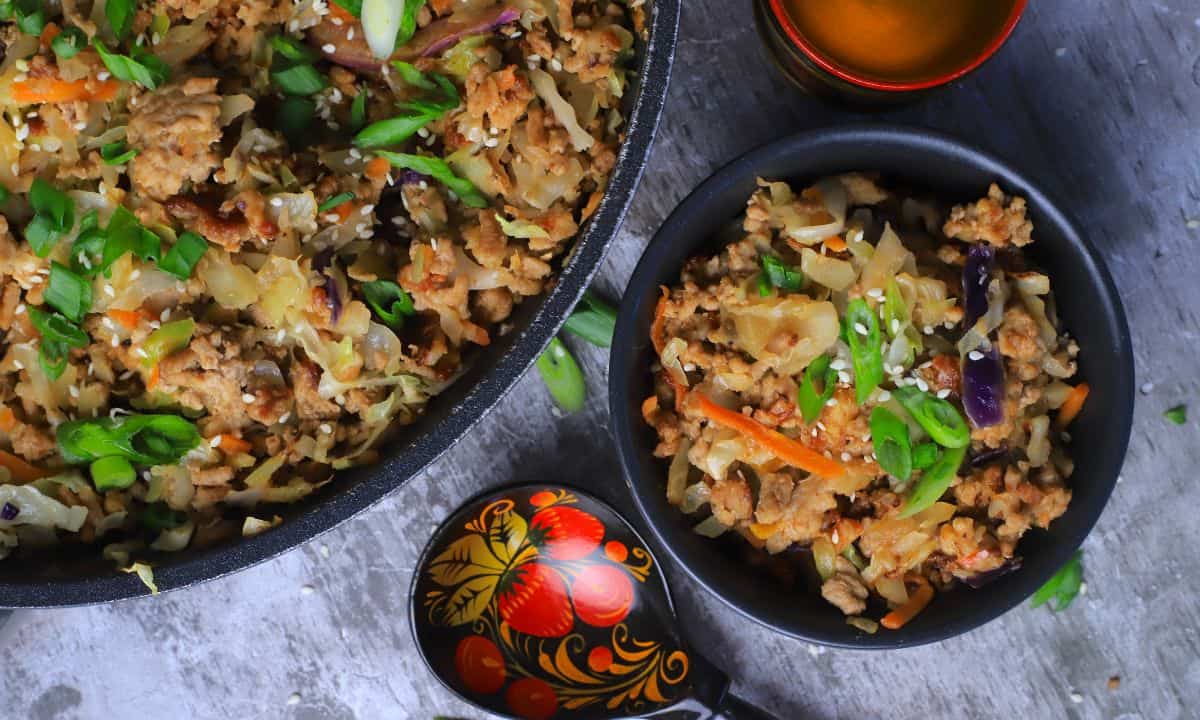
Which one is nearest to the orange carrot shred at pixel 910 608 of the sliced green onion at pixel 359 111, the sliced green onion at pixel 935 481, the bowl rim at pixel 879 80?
the sliced green onion at pixel 935 481

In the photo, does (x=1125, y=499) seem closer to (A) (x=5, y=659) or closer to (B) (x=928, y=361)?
(B) (x=928, y=361)

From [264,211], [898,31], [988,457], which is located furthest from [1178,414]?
[264,211]

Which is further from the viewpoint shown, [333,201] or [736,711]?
[736,711]

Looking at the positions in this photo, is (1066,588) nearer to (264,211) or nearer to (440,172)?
(440,172)

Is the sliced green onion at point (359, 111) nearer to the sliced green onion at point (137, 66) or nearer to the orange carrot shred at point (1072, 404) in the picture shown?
Answer: the sliced green onion at point (137, 66)

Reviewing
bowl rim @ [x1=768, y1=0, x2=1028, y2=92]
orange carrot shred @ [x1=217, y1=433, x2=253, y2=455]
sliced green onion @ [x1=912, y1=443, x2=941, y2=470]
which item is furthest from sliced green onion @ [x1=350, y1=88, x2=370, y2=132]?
sliced green onion @ [x1=912, y1=443, x2=941, y2=470]

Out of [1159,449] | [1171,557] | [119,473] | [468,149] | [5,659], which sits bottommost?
[5,659]

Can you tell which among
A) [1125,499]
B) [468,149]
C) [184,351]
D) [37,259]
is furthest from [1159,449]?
[37,259]
